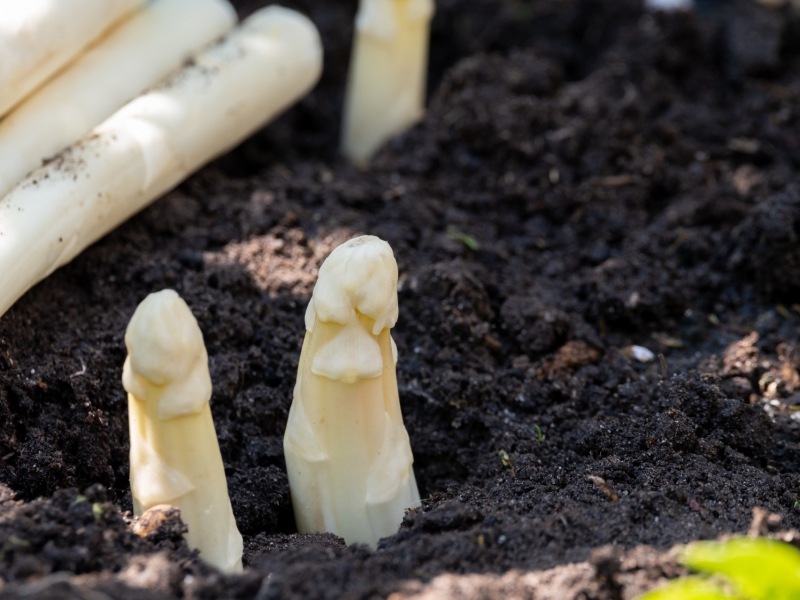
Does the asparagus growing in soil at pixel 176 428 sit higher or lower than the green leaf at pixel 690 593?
higher

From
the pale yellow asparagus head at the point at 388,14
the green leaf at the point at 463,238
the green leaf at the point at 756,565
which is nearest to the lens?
the green leaf at the point at 756,565

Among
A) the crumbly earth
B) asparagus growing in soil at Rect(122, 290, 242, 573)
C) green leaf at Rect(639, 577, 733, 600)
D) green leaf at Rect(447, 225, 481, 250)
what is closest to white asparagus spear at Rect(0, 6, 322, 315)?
the crumbly earth

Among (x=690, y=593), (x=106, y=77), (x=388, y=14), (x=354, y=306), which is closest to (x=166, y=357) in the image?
(x=354, y=306)

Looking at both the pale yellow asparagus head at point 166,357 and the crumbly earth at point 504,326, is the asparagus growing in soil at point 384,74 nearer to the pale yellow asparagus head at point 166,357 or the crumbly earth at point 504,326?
the crumbly earth at point 504,326

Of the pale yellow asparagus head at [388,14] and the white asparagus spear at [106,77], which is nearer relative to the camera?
the white asparagus spear at [106,77]

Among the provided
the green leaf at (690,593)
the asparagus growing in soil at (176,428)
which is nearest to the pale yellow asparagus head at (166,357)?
the asparagus growing in soil at (176,428)

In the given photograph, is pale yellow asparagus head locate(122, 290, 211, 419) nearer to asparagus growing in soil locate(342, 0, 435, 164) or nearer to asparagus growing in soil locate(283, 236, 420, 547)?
asparagus growing in soil locate(283, 236, 420, 547)

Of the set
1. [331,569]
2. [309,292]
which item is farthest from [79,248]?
[331,569]
